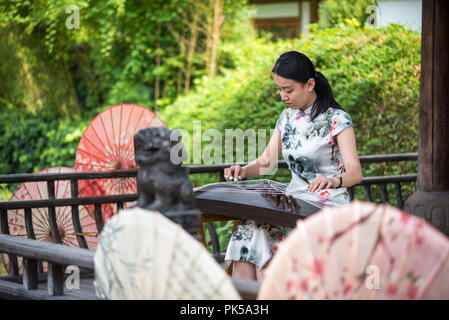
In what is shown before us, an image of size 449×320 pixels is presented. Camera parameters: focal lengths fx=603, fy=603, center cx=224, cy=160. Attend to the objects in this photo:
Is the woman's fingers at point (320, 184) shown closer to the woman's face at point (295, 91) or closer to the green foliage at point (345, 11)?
the woman's face at point (295, 91)

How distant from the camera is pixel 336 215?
59.9 inches

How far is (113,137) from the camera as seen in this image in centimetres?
416

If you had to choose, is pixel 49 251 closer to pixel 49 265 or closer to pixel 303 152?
pixel 49 265

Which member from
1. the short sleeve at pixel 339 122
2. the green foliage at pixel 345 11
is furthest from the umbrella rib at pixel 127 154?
the green foliage at pixel 345 11

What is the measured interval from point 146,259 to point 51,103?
7.75 meters

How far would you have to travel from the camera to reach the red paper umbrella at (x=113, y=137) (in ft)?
13.6

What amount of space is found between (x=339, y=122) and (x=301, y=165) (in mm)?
289

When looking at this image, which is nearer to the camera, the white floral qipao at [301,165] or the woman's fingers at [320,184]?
the woman's fingers at [320,184]

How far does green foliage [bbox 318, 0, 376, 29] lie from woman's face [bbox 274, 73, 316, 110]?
5.28 meters

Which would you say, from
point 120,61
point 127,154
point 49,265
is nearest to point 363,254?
point 49,265

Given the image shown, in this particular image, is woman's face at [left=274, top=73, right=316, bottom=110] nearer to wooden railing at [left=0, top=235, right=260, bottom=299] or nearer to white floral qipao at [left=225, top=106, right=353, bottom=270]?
white floral qipao at [left=225, top=106, right=353, bottom=270]

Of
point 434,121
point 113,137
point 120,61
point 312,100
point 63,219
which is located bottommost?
point 63,219

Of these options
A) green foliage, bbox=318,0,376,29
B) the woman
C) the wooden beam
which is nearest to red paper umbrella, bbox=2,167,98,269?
the wooden beam
